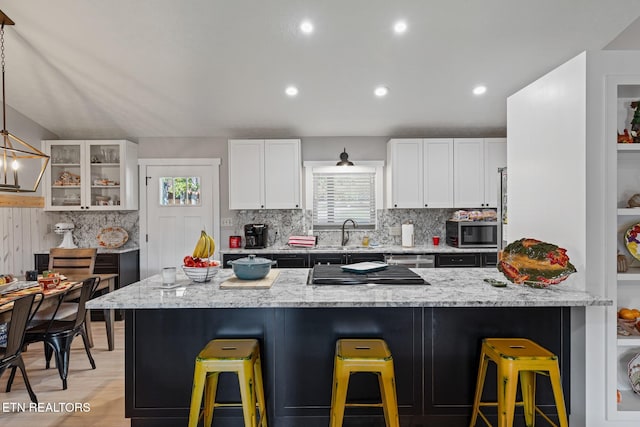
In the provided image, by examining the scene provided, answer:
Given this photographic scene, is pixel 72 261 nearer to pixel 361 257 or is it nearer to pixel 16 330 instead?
pixel 16 330

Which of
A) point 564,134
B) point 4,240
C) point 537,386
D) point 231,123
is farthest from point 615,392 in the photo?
point 4,240

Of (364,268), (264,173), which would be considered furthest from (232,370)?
(264,173)

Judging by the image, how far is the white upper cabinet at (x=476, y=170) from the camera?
4.84 meters

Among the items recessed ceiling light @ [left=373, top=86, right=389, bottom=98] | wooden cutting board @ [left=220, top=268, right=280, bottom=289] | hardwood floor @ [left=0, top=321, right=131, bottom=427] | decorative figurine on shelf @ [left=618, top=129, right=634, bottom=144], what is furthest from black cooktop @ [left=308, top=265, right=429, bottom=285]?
recessed ceiling light @ [left=373, top=86, right=389, bottom=98]

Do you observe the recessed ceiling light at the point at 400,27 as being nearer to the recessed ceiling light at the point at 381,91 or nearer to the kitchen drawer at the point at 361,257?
the recessed ceiling light at the point at 381,91

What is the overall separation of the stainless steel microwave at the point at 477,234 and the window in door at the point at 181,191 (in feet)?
11.1

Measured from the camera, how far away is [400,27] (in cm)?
331

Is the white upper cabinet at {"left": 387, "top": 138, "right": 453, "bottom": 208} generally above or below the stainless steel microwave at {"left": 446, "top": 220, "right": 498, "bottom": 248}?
above

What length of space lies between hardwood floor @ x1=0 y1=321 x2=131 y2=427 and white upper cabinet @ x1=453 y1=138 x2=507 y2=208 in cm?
404

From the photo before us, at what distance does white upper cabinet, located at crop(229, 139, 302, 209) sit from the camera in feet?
15.9

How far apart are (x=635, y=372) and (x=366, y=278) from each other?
1598 mm

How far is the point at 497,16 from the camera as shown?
322 centimetres

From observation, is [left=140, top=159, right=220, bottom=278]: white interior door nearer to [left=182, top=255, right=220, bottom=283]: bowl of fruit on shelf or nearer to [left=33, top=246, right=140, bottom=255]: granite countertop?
[left=33, top=246, right=140, bottom=255]: granite countertop

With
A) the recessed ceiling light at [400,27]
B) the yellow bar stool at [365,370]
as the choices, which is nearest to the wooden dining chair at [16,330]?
the yellow bar stool at [365,370]
